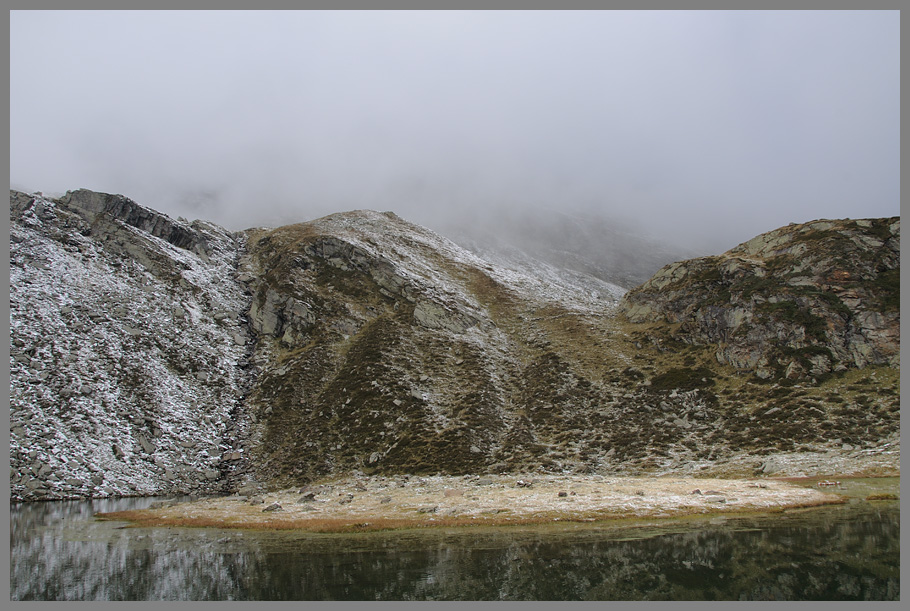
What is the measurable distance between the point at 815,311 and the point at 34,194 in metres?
133

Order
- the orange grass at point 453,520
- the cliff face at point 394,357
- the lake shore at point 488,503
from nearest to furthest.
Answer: the orange grass at point 453,520
the lake shore at point 488,503
the cliff face at point 394,357

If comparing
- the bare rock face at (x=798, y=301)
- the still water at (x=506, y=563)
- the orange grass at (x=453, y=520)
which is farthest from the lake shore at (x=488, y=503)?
the bare rock face at (x=798, y=301)

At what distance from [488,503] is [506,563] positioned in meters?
14.4

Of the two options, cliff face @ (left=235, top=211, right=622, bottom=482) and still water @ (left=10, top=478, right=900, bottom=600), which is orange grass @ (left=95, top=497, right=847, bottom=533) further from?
cliff face @ (left=235, top=211, right=622, bottom=482)

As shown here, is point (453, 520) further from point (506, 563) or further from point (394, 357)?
point (394, 357)

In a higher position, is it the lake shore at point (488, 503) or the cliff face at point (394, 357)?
the cliff face at point (394, 357)

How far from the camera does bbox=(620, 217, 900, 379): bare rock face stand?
57.5 metres

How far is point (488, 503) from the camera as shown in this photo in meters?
33.7

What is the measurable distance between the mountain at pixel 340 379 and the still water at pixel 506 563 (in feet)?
78.8

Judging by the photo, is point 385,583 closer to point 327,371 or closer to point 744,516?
point 744,516

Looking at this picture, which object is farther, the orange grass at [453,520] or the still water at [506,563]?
the orange grass at [453,520]

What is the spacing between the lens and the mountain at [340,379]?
5034 cm

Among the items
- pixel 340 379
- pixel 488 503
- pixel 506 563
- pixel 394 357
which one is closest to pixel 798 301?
pixel 488 503

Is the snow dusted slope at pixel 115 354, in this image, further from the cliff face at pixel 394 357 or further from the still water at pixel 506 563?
the still water at pixel 506 563
